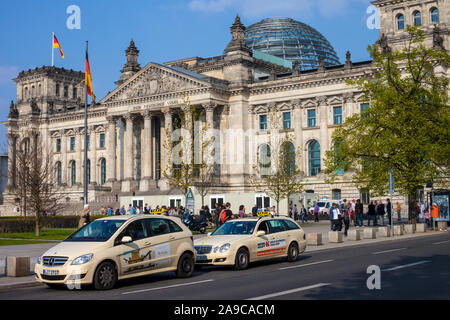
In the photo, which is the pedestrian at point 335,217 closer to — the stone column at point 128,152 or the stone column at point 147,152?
the stone column at point 147,152

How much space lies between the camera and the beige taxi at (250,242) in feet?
56.9

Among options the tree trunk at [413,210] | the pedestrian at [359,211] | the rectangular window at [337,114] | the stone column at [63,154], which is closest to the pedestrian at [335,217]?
the tree trunk at [413,210]

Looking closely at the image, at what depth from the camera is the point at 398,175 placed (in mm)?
36781

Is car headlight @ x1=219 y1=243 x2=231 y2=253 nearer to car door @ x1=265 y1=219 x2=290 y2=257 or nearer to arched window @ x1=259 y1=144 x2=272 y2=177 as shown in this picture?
car door @ x1=265 y1=219 x2=290 y2=257

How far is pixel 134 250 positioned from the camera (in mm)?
14430

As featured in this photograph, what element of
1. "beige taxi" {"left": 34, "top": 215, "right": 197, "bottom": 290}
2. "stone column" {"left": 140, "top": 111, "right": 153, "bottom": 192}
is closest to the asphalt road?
"beige taxi" {"left": 34, "top": 215, "right": 197, "bottom": 290}

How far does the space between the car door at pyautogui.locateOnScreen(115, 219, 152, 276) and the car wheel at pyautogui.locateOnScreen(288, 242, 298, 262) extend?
6.23m

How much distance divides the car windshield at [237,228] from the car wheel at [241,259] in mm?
914

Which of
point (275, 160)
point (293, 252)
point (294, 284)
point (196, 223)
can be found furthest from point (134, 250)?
point (275, 160)

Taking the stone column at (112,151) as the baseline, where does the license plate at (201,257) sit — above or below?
below

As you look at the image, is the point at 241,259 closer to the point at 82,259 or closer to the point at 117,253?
the point at 117,253
